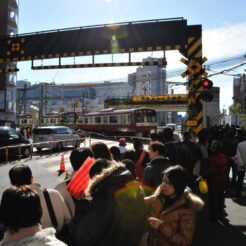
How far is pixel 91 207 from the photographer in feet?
8.14

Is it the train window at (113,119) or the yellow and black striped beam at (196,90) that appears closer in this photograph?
the yellow and black striped beam at (196,90)

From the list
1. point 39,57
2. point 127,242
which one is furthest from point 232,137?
point 39,57

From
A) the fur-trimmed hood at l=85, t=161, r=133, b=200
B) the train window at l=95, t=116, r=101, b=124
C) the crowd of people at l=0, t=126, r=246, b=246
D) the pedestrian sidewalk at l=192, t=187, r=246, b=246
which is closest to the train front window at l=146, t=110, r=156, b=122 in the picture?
the train window at l=95, t=116, r=101, b=124

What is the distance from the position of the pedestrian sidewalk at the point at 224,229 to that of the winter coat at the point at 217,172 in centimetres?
66

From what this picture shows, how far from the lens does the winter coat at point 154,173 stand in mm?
4301

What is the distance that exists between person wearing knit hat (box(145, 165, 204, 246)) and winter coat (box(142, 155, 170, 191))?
1006 millimetres

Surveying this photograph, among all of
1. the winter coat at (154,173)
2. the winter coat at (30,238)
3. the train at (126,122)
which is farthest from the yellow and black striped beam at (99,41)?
the train at (126,122)

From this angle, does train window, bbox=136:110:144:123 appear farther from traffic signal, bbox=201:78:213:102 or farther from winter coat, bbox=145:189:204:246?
winter coat, bbox=145:189:204:246

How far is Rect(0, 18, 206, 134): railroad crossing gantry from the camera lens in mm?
14766

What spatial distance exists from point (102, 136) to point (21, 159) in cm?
2394

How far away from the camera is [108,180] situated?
2.51 m

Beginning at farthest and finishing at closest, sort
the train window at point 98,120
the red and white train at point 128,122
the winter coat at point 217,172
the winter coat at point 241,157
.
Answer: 1. the train window at point 98,120
2. the red and white train at point 128,122
3. the winter coat at point 241,157
4. the winter coat at point 217,172

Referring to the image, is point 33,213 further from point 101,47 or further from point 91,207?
point 101,47

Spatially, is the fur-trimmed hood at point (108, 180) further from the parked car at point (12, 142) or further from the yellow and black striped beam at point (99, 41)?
the parked car at point (12, 142)
